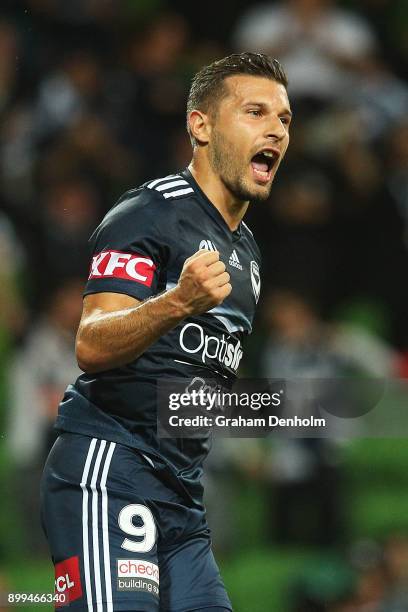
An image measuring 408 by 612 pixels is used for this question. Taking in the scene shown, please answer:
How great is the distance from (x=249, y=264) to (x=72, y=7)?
16.2 ft

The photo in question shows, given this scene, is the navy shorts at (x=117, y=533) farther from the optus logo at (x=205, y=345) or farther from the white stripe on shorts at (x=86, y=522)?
the optus logo at (x=205, y=345)

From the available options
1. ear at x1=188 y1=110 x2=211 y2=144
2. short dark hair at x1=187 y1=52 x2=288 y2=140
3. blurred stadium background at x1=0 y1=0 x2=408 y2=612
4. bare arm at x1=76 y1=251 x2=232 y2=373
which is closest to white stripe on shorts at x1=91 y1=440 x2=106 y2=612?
bare arm at x1=76 y1=251 x2=232 y2=373

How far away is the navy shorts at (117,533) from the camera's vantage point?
3076 mm

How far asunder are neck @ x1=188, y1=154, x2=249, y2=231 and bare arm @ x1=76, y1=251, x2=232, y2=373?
60 cm

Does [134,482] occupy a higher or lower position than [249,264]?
lower

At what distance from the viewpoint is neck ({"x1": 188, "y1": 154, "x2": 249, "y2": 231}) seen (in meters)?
3.51

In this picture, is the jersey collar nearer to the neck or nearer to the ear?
the neck

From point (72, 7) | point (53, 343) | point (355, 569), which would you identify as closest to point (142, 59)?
point (72, 7)

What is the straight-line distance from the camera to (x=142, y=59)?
746 centimetres

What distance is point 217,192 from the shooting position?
3.51 m

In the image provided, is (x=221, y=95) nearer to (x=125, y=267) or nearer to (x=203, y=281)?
(x=125, y=267)

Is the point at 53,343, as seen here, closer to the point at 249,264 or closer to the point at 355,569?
the point at 355,569

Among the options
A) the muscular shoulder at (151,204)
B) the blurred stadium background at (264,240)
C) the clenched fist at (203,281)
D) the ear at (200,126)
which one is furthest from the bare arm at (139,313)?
the blurred stadium background at (264,240)

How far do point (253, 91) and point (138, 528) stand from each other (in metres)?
1.38
